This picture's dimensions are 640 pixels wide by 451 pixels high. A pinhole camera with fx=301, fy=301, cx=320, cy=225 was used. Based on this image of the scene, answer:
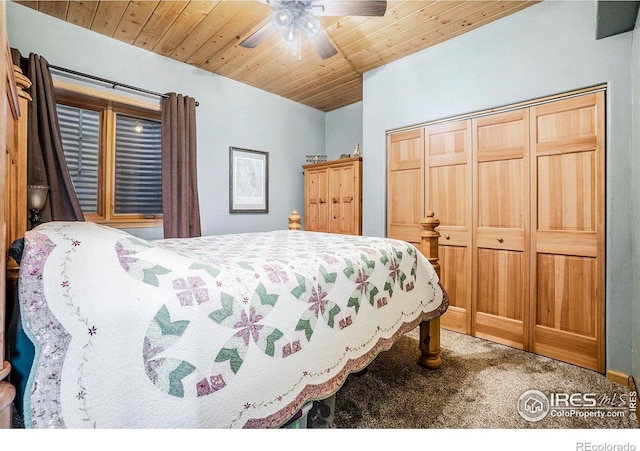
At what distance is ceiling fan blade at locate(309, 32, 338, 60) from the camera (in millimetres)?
2056

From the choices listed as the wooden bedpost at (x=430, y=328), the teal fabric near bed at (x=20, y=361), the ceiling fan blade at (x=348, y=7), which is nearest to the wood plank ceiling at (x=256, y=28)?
the ceiling fan blade at (x=348, y=7)

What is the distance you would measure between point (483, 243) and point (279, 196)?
2.44m

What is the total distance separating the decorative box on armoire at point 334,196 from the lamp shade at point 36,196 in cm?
257

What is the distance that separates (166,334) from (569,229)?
2494mm

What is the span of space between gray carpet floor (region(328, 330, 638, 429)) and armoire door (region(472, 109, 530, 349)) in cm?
27

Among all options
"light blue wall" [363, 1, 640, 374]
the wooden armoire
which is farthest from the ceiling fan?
the wooden armoire

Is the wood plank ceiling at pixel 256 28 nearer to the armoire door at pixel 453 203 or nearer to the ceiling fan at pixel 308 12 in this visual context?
the ceiling fan at pixel 308 12

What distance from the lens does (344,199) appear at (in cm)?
354

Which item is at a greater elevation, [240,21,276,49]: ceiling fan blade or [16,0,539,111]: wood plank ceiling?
[16,0,539,111]: wood plank ceiling

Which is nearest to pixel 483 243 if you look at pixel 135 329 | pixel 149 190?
pixel 135 329

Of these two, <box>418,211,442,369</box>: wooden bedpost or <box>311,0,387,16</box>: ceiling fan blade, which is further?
<box>418,211,442,369</box>: wooden bedpost

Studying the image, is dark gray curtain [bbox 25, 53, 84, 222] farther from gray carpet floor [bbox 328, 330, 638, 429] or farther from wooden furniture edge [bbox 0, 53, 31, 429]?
gray carpet floor [bbox 328, 330, 638, 429]

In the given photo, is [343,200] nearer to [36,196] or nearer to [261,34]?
Result: [261,34]

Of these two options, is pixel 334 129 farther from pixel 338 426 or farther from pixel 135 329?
pixel 135 329
